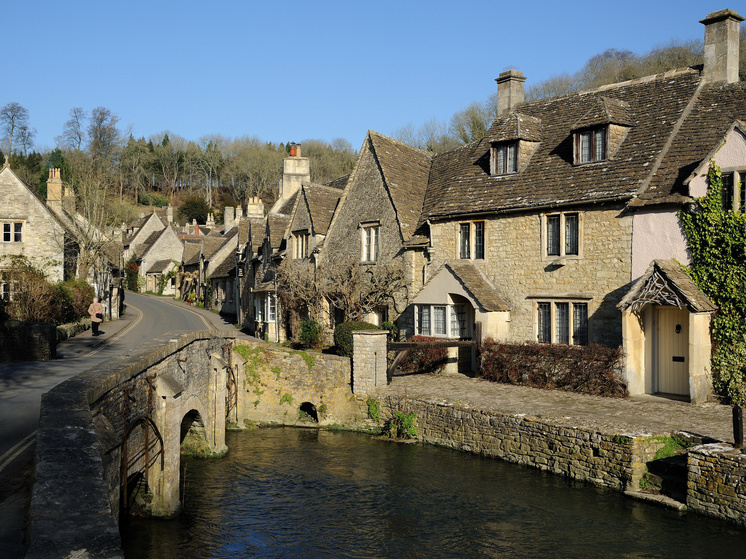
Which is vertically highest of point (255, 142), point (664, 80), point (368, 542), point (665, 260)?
point (255, 142)

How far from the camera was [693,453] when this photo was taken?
498 inches

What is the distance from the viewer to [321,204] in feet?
108

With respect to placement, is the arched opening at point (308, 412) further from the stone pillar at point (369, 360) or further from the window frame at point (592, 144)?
the window frame at point (592, 144)

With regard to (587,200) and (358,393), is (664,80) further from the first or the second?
(358,393)

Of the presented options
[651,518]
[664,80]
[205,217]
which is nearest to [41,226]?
[664,80]

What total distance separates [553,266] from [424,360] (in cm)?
565

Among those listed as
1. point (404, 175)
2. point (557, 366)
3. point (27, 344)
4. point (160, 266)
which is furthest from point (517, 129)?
point (160, 266)

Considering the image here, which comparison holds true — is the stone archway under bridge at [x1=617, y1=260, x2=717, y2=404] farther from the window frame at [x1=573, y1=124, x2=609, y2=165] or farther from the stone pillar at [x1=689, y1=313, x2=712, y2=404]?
the window frame at [x1=573, y1=124, x2=609, y2=165]

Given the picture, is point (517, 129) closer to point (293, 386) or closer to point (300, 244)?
point (293, 386)

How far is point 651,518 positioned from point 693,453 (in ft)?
4.83

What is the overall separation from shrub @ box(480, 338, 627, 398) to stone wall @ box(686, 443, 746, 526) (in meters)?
6.22

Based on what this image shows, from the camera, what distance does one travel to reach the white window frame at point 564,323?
69.3ft

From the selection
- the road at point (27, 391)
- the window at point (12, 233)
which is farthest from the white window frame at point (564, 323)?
the window at point (12, 233)

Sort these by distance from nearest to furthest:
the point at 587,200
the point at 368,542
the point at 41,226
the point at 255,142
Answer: the point at 368,542
the point at 587,200
the point at 41,226
the point at 255,142
